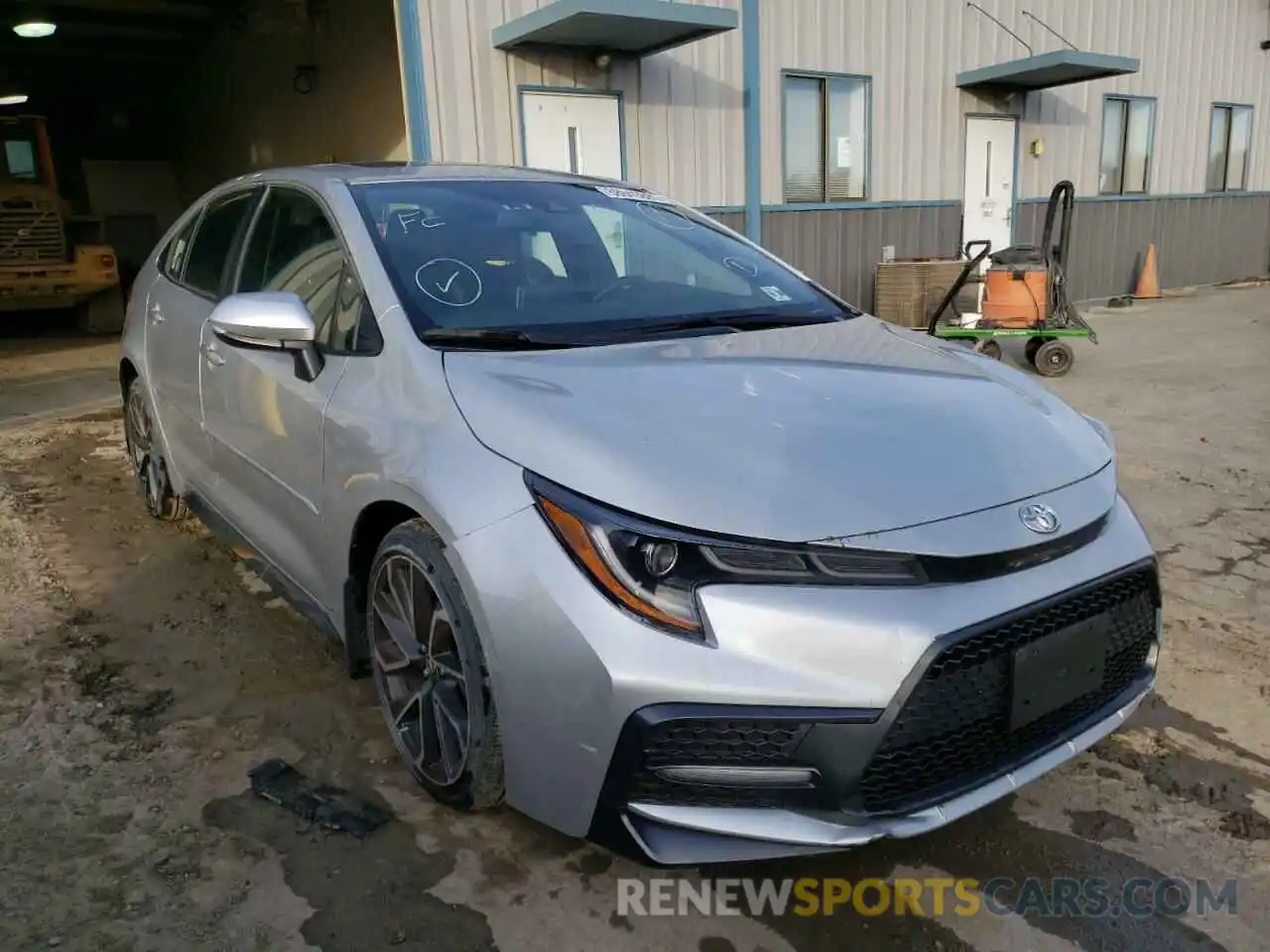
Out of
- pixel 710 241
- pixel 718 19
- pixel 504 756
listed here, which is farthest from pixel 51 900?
pixel 718 19

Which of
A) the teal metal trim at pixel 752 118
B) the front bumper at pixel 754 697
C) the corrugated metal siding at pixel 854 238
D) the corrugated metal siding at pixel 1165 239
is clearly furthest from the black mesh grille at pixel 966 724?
the corrugated metal siding at pixel 1165 239

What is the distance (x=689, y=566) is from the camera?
184 centimetres

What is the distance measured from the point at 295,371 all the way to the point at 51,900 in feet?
4.59

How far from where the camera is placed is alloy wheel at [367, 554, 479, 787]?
2.27 m

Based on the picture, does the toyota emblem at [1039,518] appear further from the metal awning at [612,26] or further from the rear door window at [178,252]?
the metal awning at [612,26]

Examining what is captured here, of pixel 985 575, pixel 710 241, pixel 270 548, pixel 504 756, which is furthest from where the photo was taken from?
pixel 710 241

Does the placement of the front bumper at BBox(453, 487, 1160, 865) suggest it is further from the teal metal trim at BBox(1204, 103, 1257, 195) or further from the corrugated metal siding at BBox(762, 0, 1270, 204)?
the teal metal trim at BBox(1204, 103, 1257, 195)

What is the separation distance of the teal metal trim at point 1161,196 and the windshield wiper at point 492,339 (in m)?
12.1

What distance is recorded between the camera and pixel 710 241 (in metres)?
3.45

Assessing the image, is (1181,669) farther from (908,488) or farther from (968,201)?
(968,201)

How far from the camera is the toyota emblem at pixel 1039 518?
78.7 inches

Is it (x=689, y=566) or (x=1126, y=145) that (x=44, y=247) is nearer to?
(x=689, y=566)

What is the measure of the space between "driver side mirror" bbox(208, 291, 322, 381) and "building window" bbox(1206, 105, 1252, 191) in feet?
55.0

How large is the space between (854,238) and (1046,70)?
9.42 ft
